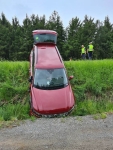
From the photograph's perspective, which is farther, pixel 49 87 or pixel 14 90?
pixel 14 90

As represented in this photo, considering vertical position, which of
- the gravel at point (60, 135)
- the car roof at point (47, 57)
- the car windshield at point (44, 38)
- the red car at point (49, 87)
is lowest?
the gravel at point (60, 135)

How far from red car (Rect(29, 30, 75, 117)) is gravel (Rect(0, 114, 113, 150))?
3.80 feet

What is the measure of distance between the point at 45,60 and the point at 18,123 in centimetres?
473

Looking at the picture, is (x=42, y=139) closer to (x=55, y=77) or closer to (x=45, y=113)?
(x=45, y=113)

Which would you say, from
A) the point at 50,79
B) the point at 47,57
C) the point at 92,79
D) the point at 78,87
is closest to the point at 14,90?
the point at 50,79

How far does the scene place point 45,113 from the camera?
24.9 feet

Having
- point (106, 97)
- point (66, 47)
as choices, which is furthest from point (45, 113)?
point (66, 47)

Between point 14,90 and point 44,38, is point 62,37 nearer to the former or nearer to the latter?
point 44,38

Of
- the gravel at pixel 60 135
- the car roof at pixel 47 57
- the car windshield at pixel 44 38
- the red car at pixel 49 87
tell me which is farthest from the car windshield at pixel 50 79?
the car windshield at pixel 44 38

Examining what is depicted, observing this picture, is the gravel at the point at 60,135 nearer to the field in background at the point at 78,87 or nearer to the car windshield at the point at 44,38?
the field in background at the point at 78,87

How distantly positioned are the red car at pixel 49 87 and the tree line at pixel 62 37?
27826 millimetres

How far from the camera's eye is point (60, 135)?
5320 millimetres

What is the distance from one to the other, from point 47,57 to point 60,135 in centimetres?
598

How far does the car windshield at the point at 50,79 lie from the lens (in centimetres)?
880
